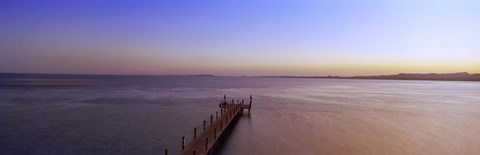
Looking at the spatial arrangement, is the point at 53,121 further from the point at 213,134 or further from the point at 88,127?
the point at 213,134

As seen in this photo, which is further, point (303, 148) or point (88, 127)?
point (88, 127)

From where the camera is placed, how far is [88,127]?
28.6m

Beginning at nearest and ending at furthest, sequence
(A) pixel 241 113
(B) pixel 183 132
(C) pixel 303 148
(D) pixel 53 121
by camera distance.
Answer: (C) pixel 303 148 < (B) pixel 183 132 < (D) pixel 53 121 < (A) pixel 241 113

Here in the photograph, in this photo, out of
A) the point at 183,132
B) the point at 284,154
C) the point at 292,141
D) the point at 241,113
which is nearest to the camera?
the point at 284,154

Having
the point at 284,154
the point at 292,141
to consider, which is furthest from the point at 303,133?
the point at 284,154

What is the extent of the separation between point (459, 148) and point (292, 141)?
998 cm

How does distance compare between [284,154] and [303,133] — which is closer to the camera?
[284,154]

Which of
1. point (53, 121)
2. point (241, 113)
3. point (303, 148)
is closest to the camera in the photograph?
point (303, 148)

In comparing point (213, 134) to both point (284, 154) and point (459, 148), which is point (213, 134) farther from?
point (459, 148)

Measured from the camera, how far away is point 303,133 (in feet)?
91.9

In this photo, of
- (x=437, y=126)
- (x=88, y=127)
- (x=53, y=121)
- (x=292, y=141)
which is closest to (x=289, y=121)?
(x=292, y=141)

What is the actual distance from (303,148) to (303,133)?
5.30 meters

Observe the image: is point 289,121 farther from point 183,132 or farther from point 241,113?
point 183,132

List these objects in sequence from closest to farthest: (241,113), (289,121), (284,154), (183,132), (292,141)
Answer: (284,154) → (292,141) → (183,132) → (289,121) → (241,113)
